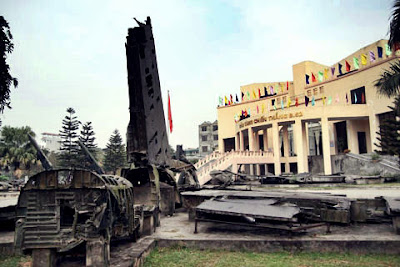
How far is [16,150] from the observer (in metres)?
38.9

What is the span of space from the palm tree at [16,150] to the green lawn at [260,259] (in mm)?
37975

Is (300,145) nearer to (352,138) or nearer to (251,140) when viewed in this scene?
(352,138)

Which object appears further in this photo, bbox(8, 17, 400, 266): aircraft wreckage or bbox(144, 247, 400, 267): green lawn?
bbox(144, 247, 400, 267): green lawn

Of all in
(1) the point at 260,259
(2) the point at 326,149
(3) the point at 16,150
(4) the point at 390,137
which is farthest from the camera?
(3) the point at 16,150

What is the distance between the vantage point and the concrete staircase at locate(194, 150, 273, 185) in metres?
27.2

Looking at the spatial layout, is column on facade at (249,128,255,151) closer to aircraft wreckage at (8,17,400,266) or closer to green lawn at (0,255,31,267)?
aircraft wreckage at (8,17,400,266)

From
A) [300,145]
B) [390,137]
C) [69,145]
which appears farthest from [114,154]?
[390,137]

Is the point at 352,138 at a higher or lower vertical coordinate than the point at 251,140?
lower

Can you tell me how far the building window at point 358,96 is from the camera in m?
33.3

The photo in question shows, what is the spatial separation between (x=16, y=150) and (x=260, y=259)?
133 feet

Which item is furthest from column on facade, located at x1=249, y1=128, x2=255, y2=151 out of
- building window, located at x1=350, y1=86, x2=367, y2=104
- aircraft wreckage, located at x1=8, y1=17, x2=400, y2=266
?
aircraft wreckage, located at x1=8, y1=17, x2=400, y2=266

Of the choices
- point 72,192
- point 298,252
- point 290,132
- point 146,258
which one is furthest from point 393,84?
point 290,132

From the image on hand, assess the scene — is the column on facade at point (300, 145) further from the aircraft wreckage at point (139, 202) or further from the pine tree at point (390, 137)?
the aircraft wreckage at point (139, 202)

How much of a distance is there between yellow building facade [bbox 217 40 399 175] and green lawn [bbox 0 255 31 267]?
88.3 feet
